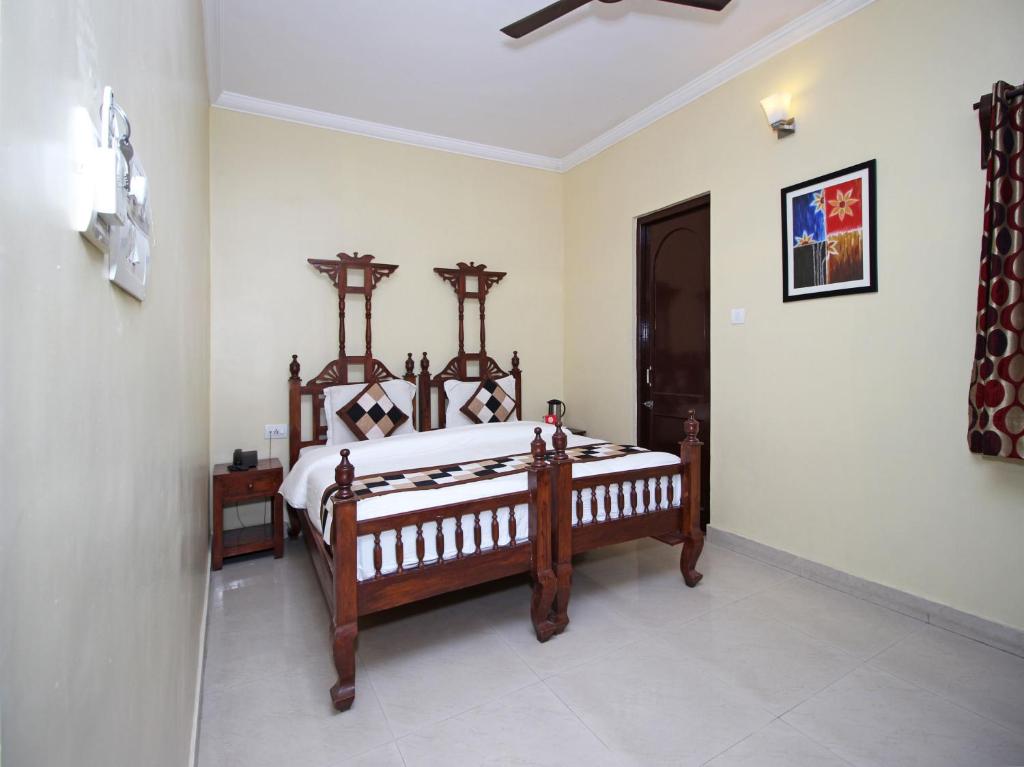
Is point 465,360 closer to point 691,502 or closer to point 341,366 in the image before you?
point 341,366

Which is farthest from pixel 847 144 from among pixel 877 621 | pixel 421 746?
pixel 421 746

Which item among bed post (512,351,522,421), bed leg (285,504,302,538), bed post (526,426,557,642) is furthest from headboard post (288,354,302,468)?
bed post (526,426,557,642)

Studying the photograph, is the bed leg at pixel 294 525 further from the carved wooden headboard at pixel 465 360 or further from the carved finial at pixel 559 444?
the carved finial at pixel 559 444

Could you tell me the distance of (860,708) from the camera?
6.00 feet

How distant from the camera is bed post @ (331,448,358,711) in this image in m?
1.81

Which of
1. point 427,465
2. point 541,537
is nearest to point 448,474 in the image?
point 427,465

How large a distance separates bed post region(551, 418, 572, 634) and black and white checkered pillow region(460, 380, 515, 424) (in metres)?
1.78

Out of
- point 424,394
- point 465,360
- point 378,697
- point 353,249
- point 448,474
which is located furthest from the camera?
point 465,360

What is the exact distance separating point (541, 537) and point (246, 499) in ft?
6.66

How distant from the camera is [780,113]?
2889 mm

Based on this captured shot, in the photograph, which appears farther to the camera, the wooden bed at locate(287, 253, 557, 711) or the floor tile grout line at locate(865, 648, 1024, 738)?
the wooden bed at locate(287, 253, 557, 711)

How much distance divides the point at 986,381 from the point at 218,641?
3.48m

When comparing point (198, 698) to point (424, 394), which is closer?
point (198, 698)

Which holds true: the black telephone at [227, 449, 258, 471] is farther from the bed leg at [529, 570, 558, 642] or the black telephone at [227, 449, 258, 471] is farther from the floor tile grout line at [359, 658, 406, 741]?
the bed leg at [529, 570, 558, 642]
